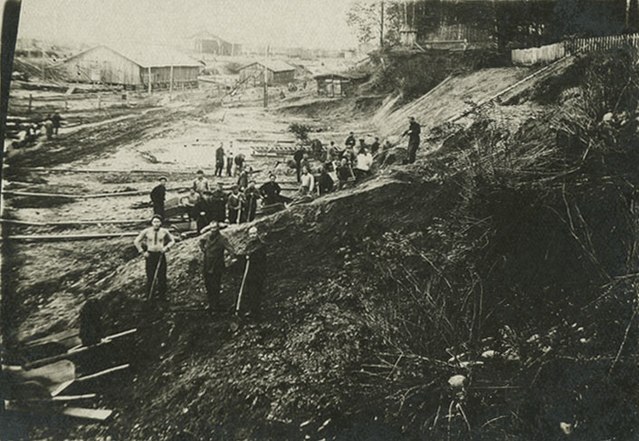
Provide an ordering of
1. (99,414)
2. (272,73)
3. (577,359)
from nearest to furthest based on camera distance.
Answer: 1. (99,414)
2. (577,359)
3. (272,73)

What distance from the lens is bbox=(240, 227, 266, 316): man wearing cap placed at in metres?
2.76

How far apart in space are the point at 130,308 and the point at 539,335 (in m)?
2.06

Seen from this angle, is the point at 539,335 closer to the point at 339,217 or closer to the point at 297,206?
the point at 339,217

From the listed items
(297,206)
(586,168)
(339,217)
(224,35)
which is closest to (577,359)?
(586,168)

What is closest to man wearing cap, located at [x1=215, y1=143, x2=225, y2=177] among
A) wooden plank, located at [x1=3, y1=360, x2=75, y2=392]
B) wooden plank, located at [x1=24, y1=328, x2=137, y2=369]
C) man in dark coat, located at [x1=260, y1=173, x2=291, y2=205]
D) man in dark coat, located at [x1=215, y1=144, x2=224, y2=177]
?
man in dark coat, located at [x1=215, y1=144, x2=224, y2=177]

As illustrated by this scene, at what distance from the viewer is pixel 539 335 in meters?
2.85

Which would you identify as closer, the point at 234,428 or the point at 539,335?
the point at 234,428

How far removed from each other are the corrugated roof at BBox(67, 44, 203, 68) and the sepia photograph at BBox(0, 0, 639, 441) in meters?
0.01

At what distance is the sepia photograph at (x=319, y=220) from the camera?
2646 millimetres

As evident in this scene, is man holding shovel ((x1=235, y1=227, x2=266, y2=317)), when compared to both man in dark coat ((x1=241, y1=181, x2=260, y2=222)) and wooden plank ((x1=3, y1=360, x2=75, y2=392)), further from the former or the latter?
wooden plank ((x1=3, y1=360, x2=75, y2=392))

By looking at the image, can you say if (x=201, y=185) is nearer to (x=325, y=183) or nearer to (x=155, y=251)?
(x=155, y=251)

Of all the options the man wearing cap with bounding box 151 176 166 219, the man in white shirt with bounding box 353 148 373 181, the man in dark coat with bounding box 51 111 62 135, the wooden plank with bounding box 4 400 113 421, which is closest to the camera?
the wooden plank with bounding box 4 400 113 421

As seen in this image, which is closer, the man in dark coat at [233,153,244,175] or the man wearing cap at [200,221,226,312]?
the man wearing cap at [200,221,226,312]

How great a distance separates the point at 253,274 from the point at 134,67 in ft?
4.05
